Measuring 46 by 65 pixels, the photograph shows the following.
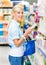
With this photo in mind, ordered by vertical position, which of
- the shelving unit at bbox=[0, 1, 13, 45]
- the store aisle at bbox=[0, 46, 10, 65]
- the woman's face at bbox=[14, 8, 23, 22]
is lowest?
the store aisle at bbox=[0, 46, 10, 65]

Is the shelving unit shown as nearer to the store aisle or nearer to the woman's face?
the store aisle

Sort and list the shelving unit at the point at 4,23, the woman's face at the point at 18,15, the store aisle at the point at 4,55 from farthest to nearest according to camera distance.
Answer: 1. the shelving unit at the point at 4,23
2. the store aisle at the point at 4,55
3. the woman's face at the point at 18,15

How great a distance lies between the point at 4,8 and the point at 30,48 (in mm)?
4836

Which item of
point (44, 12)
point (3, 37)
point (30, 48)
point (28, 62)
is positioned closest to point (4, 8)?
point (3, 37)

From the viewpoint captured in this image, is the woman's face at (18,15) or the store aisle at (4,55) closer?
the woman's face at (18,15)

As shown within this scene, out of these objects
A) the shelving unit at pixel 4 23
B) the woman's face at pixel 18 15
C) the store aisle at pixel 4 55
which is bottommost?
the store aisle at pixel 4 55

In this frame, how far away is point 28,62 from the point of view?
4.55 metres

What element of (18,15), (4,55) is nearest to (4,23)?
(4,55)

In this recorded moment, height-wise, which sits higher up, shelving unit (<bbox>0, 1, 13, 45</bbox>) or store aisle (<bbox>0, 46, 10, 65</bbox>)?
shelving unit (<bbox>0, 1, 13, 45</bbox>)

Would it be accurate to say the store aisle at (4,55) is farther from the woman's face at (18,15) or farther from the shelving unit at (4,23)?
the woman's face at (18,15)

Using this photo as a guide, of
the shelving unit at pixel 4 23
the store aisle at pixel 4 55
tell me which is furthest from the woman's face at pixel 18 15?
the shelving unit at pixel 4 23

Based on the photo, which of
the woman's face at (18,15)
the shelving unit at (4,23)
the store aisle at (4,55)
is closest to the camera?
the woman's face at (18,15)

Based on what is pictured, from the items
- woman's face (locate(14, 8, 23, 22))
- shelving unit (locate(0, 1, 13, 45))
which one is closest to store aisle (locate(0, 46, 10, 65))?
shelving unit (locate(0, 1, 13, 45))

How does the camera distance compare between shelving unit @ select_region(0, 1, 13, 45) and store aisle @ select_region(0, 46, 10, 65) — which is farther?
shelving unit @ select_region(0, 1, 13, 45)
